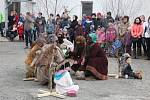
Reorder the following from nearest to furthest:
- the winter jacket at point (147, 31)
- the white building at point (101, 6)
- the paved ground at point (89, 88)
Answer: the paved ground at point (89, 88), the winter jacket at point (147, 31), the white building at point (101, 6)

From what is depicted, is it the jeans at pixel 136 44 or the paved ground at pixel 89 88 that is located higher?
the jeans at pixel 136 44

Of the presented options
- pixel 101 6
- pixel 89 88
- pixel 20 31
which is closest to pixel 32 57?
pixel 89 88

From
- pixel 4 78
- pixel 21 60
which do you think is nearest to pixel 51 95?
pixel 4 78

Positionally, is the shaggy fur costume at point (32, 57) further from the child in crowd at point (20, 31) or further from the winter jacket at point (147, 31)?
the child in crowd at point (20, 31)

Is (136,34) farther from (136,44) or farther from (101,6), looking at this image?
(101,6)

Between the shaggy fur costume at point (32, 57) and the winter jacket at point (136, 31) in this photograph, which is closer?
the shaggy fur costume at point (32, 57)

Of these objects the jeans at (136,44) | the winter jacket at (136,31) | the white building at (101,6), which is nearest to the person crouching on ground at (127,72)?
the winter jacket at (136,31)

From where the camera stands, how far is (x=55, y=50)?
12555mm

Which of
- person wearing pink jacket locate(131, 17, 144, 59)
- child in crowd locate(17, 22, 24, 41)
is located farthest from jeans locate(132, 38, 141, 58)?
child in crowd locate(17, 22, 24, 41)

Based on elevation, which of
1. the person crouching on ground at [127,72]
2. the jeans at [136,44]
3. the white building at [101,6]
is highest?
the white building at [101,6]

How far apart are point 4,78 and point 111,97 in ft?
12.0

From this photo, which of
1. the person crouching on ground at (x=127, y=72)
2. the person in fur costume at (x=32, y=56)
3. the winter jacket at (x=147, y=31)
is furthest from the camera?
the winter jacket at (x=147, y=31)

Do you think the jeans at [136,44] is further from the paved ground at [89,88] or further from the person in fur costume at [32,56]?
the person in fur costume at [32,56]

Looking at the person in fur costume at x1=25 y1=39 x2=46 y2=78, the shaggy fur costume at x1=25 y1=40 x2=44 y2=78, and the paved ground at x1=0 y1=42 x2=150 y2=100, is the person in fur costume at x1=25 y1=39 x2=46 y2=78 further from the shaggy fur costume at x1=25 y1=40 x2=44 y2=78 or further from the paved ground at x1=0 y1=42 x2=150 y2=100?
the paved ground at x1=0 y1=42 x2=150 y2=100
